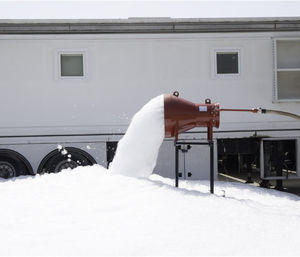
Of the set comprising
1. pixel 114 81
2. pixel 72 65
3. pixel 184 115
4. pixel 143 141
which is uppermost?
pixel 72 65

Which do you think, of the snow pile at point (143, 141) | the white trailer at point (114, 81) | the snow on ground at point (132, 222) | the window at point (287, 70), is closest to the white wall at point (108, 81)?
the white trailer at point (114, 81)

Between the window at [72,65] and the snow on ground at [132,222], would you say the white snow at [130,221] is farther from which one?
the window at [72,65]

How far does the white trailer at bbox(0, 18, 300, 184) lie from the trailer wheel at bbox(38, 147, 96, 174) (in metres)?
0.02

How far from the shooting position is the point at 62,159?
7230 mm

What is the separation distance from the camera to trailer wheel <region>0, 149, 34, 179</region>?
713cm

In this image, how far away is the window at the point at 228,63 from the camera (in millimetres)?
7590

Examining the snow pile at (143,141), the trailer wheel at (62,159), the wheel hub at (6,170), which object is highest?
the snow pile at (143,141)

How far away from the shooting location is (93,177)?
5141 mm

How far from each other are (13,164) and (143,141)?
10.3 ft

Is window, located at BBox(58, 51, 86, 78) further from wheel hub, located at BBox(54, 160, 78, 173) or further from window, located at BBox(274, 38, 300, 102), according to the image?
window, located at BBox(274, 38, 300, 102)

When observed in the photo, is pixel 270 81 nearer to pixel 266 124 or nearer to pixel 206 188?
pixel 266 124

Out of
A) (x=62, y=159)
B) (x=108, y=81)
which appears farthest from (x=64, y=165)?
(x=108, y=81)

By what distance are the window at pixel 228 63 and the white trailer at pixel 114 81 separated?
0.07 feet

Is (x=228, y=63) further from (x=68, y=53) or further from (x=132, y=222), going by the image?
(x=132, y=222)
